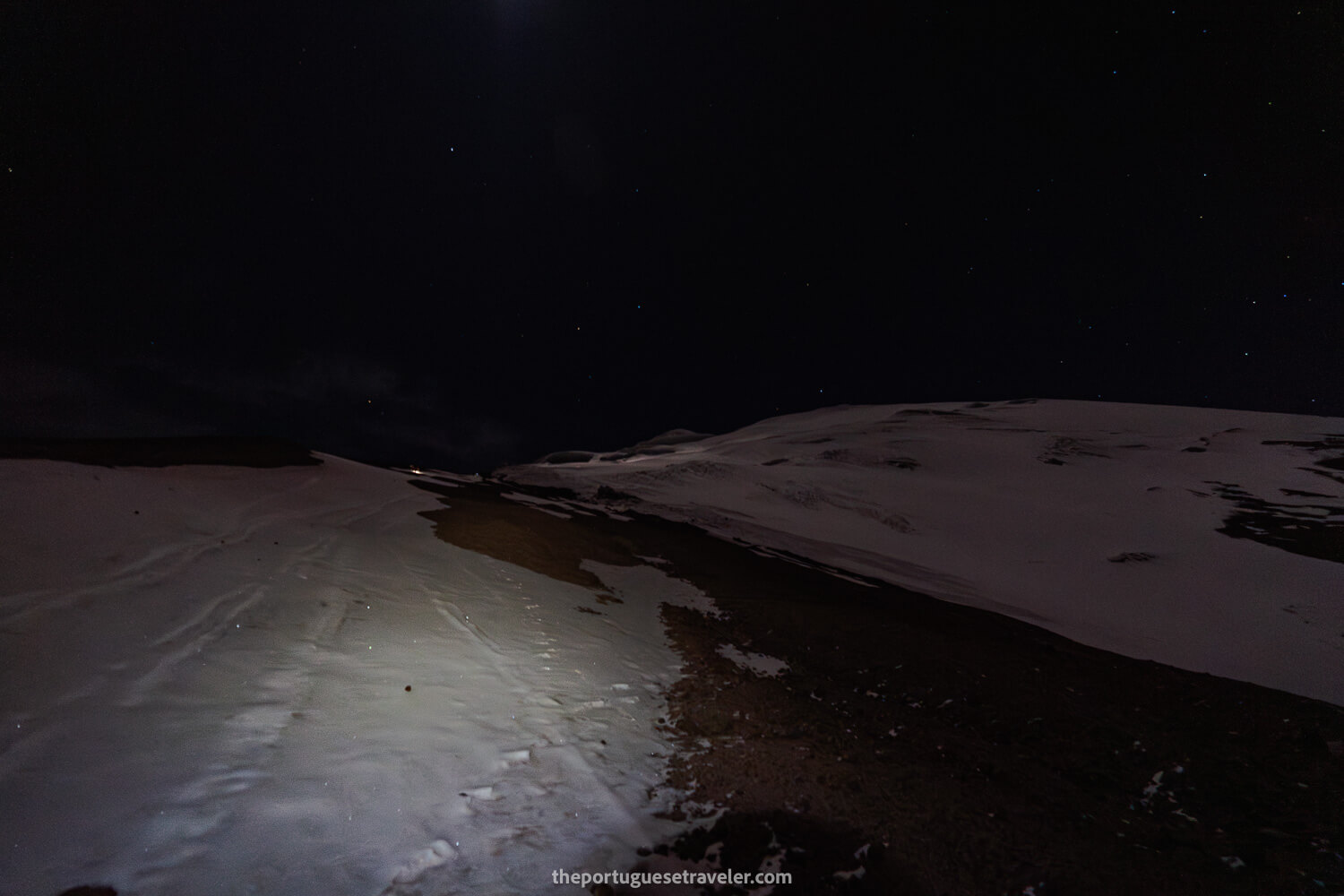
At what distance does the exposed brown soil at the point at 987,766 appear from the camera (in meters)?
5.59

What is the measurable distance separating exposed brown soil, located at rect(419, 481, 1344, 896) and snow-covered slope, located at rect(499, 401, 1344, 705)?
Answer: 8.33 metres

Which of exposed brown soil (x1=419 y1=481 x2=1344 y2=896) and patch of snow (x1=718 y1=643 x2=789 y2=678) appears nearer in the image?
exposed brown soil (x1=419 y1=481 x2=1344 y2=896)

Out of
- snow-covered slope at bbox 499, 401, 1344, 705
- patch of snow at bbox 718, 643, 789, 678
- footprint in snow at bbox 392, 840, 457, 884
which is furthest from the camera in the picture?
snow-covered slope at bbox 499, 401, 1344, 705

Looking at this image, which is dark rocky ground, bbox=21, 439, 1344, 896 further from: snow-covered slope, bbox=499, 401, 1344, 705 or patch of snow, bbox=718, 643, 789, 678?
snow-covered slope, bbox=499, 401, 1344, 705

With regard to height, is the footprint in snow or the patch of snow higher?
the footprint in snow

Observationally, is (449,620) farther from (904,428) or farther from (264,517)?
(904,428)

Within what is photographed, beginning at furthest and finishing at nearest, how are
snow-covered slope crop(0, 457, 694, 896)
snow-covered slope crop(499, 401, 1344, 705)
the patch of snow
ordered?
snow-covered slope crop(499, 401, 1344, 705) < the patch of snow < snow-covered slope crop(0, 457, 694, 896)

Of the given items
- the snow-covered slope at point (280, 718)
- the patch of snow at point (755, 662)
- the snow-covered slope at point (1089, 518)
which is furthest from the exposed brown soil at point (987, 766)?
the snow-covered slope at point (1089, 518)

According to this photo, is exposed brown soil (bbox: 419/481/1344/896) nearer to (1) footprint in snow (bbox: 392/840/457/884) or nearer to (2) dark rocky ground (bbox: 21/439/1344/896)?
(2) dark rocky ground (bbox: 21/439/1344/896)

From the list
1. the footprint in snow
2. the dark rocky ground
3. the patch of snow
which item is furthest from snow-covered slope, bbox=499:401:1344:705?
the footprint in snow

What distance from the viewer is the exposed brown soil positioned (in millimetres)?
5594

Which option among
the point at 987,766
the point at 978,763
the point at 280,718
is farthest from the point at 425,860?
the point at 987,766

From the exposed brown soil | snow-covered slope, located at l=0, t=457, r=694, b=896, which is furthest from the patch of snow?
snow-covered slope, located at l=0, t=457, r=694, b=896

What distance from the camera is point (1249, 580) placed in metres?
29.9
